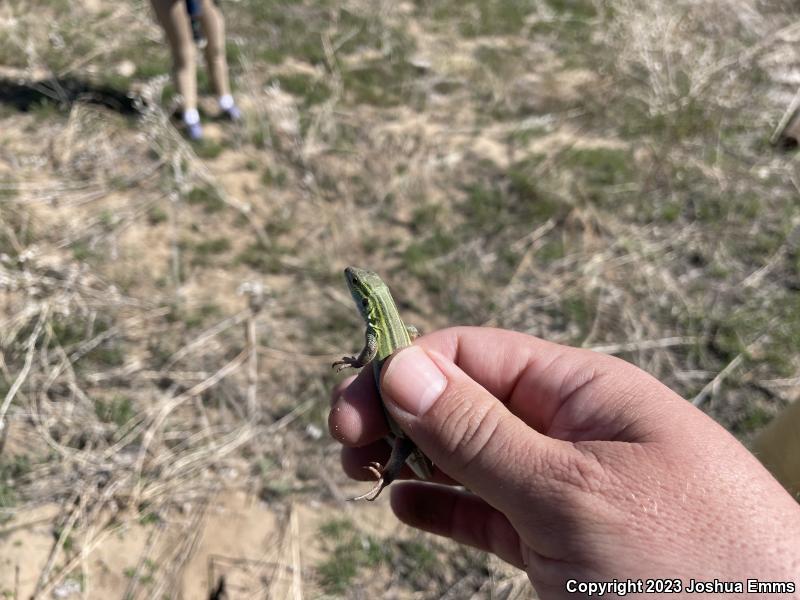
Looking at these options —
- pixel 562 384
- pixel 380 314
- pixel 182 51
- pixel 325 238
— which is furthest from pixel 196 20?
pixel 562 384

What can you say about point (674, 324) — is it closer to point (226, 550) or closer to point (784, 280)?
point (784, 280)

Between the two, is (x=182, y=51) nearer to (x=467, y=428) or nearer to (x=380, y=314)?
(x=380, y=314)

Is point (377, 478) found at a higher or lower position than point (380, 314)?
lower

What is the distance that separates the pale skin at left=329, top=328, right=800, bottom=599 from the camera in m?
1.81

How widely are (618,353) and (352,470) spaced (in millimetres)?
2806

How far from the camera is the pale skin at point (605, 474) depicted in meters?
1.81

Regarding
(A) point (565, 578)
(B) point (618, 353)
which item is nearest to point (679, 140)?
(B) point (618, 353)

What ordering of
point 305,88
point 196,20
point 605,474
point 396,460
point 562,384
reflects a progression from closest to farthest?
point 605,474, point 562,384, point 396,460, point 196,20, point 305,88

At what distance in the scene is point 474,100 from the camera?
7680mm

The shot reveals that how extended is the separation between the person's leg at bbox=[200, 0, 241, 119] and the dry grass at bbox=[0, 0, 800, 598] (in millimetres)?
317

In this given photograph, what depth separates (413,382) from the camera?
94.9 inches

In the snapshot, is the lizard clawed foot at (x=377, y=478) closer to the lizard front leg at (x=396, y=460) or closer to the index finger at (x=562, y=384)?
the lizard front leg at (x=396, y=460)

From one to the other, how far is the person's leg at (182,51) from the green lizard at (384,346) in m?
4.17

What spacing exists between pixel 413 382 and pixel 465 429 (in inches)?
13.3
